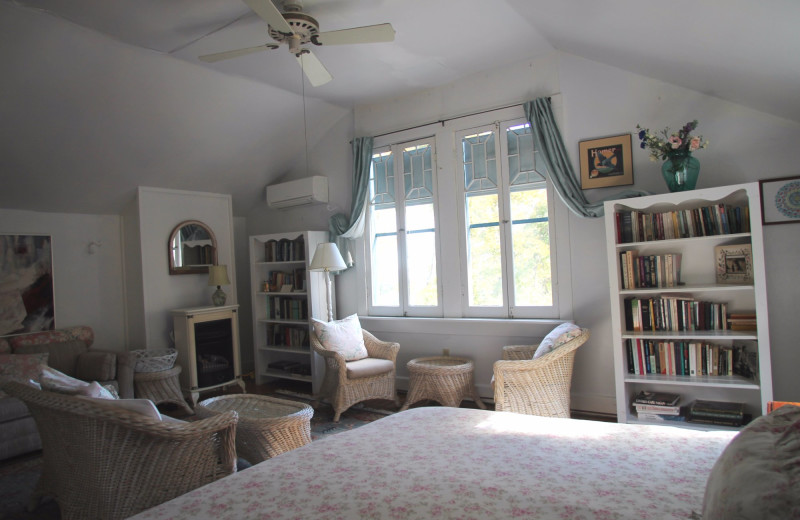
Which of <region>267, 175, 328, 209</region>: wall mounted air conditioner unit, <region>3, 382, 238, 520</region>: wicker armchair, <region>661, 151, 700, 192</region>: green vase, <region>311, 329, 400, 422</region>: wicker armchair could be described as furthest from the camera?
<region>267, 175, 328, 209</region>: wall mounted air conditioner unit

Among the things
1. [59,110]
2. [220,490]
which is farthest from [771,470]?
[59,110]

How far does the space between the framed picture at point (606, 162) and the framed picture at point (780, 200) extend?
2.77ft

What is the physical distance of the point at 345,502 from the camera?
→ 4.13 ft

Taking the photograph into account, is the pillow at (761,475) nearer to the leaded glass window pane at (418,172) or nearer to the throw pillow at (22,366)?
the leaded glass window pane at (418,172)

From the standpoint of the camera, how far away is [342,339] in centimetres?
417

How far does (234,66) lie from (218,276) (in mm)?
2232

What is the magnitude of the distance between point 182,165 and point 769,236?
5159mm

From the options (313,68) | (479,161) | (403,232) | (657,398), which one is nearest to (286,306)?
(403,232)

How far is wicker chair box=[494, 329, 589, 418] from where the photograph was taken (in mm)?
3207

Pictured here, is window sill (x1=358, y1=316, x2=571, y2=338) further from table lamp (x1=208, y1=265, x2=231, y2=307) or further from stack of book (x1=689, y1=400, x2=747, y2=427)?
table lamp (x1=208, y1=265, x2=231, y2=307)

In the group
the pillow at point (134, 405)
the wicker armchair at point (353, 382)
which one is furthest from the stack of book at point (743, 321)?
the pillow at point (134, 405)

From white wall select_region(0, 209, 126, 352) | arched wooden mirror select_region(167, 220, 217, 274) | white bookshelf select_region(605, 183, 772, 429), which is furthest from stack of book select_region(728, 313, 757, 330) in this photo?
white wall select_region(0, 209, 126, 352)

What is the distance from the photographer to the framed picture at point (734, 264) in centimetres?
300

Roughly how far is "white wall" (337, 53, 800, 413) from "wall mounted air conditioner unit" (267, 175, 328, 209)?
99 centimetres
